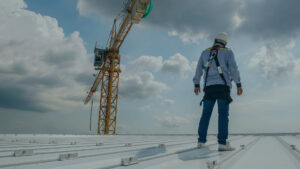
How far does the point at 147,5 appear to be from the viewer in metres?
23.2

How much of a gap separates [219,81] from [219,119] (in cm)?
63

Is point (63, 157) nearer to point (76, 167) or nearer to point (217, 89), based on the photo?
point (76, 167)

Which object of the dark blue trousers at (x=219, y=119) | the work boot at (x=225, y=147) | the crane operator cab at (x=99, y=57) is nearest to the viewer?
the work boot at (x=225, y=147)

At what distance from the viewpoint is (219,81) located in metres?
3.44

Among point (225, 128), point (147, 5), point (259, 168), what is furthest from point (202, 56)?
point (147, 5)

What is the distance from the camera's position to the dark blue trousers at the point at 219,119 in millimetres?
3186

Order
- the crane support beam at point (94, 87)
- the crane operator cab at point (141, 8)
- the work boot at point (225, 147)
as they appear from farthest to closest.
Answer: the crane support beam at point (94, 87) → the crane operator cab at point (141, 8) → the work boot at point (225, 147)

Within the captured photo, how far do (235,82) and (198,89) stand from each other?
67 cm

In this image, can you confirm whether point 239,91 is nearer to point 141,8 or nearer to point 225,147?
point 225,147

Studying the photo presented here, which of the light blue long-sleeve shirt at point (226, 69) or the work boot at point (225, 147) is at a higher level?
the light blue long-sleeve shirt at point (226, 69)

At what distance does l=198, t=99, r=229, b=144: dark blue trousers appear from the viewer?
10.5 ft

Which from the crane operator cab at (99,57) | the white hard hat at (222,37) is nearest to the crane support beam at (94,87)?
the crane operator cab at (99,57)

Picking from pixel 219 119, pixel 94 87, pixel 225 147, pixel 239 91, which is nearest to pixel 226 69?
pixel 239 91

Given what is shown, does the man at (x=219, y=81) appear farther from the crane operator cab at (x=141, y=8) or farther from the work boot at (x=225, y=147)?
the crane operator cab at (x=141, y=8)
